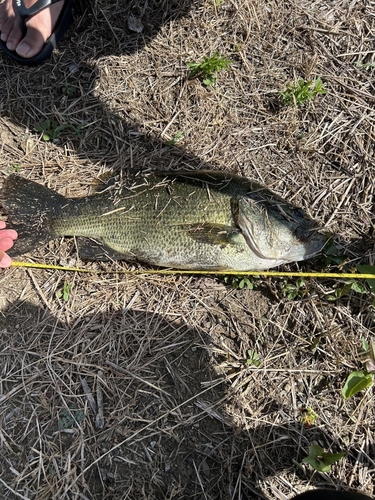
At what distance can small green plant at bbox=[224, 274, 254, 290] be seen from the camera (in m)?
3.41

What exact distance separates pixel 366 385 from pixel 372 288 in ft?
2.49

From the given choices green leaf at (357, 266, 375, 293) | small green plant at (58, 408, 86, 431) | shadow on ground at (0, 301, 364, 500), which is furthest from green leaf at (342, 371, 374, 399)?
small green plant at (58, 408, 86, 431)

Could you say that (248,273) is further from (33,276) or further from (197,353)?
(33,276)

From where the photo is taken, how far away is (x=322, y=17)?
3.88 metres

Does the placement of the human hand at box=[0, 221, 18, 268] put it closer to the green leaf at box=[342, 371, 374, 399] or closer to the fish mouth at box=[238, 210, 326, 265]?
the fish mouth at box=[238, 210, 326, 265]

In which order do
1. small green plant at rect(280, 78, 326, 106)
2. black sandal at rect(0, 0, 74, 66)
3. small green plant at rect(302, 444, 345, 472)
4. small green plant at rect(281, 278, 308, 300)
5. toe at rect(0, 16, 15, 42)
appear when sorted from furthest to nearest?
toe at rect(0, 16, 15, 42)
black sandal at rect(0, 0, 74, 66)
small green plant at rect(280, 78, 326, 106)
small green plant at rect(281, 278, 308, 300)
small green plant at rect(302, 444, 345, 472)

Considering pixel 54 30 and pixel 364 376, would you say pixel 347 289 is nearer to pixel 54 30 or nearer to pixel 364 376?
pixel 364 376

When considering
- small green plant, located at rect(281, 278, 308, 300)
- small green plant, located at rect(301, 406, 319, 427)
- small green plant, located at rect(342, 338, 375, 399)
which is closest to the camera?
small green plant, located at rect(342, 338, 375, 399)

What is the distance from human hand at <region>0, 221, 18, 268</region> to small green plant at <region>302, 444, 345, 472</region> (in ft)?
9.37

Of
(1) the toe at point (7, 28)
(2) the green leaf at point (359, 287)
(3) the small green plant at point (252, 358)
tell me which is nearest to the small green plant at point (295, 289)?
(2) the green leaf at point (359, 287)

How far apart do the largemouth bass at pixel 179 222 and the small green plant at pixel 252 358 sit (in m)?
0.71

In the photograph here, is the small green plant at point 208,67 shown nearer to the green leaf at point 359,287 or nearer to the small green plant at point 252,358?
the green leaf at point 359,287

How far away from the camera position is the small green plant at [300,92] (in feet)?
12.0

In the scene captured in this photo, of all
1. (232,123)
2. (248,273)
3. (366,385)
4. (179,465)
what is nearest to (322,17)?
(232,123)
